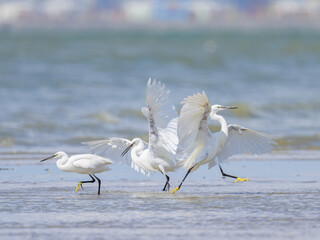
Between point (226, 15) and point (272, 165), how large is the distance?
175860 mm

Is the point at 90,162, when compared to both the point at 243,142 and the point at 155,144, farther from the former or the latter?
the point at 243,142

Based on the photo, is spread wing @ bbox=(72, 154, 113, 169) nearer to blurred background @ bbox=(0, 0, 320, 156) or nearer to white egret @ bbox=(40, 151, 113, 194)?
white egret @ bbox=(40, 151, 113, 194)

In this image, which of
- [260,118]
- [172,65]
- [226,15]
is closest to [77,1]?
[226,15]

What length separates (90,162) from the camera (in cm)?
989

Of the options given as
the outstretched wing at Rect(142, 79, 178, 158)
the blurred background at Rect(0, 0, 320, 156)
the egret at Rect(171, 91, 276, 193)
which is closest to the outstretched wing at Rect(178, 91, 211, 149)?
the egret at Rect(171, 91, 276, 193)

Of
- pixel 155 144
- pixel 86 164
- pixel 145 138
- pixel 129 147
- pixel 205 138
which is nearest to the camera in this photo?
pixel 86 164

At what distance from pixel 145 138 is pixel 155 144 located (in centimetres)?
511

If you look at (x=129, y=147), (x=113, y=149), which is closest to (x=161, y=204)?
(x=129, y=147)

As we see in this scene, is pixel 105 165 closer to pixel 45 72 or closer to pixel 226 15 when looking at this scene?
pixel 45 72

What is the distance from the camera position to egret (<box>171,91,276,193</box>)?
959 cm

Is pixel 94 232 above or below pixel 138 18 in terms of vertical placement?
below

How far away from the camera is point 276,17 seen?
6973 inches

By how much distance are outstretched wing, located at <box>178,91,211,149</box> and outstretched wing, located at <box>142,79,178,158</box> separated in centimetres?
12

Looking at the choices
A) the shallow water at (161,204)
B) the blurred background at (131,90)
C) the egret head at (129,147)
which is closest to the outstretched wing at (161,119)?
the egret head at (129,147)
